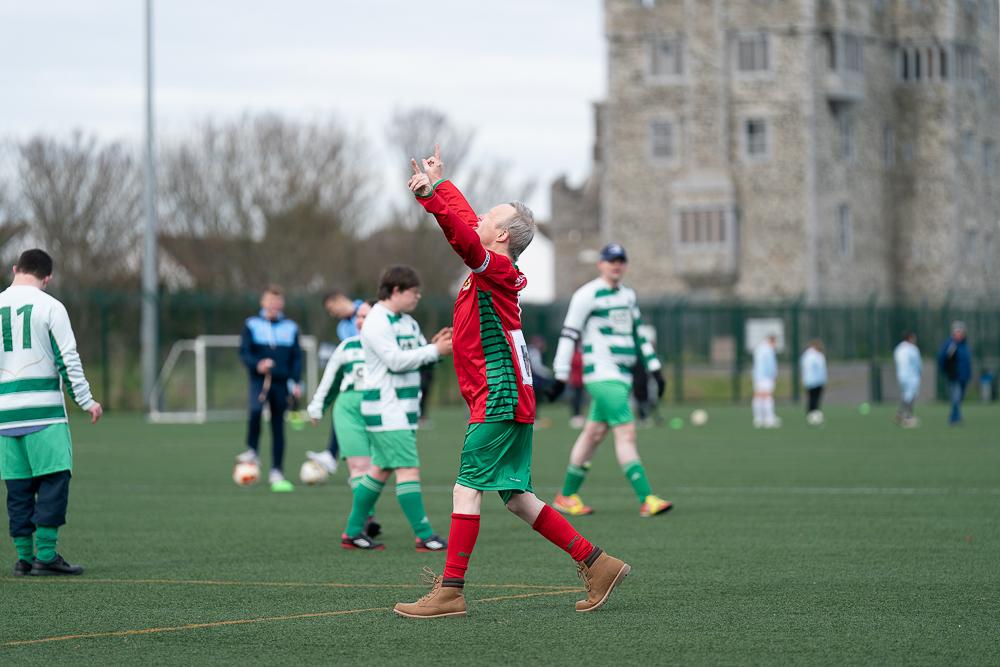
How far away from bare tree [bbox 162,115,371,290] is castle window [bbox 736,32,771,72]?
1905 centimetres

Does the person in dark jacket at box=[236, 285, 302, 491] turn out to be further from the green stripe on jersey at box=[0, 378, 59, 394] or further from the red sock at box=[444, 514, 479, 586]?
the red sock at box=[444, 514, 479, 586]

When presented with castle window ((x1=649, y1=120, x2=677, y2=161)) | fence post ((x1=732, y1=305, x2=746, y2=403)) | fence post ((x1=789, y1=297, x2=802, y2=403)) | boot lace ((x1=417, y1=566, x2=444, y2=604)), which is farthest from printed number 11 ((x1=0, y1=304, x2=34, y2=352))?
castle window ((x1=649, y1=120, x2=677, y2=161))

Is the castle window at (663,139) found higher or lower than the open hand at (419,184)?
higher

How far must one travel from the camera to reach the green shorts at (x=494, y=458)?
24.7 ft

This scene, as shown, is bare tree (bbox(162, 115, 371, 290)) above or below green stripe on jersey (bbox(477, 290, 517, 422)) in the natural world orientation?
above

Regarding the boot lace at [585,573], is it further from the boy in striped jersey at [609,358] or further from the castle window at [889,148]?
the castle window at [889,148]

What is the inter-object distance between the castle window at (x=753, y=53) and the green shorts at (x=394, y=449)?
60.6 m

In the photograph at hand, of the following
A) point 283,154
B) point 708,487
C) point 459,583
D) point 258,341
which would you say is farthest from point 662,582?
point 283,154

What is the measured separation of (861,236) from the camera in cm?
7250

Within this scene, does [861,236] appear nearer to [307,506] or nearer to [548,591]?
[307,506]

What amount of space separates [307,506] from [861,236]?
201 feet

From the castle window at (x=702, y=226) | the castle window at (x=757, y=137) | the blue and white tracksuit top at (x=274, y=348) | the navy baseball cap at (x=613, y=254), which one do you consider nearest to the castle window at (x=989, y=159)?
the castle window at (x=757, y=137)

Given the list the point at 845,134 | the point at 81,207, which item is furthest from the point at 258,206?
the point at 845,134

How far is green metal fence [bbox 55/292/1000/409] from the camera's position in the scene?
1512 inches
